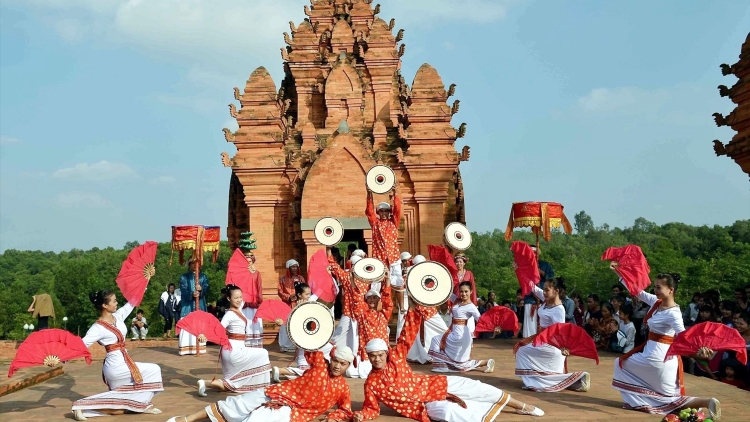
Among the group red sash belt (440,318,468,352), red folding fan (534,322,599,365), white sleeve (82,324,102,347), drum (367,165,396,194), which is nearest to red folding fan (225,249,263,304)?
drum (367,165,396,194)

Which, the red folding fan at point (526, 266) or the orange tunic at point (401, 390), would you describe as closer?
the orange tunic at point (401, 390)

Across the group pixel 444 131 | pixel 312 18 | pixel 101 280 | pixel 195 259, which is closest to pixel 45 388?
pixel 195 259

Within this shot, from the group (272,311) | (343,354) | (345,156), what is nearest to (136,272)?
(272,311)

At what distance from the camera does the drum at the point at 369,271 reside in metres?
8.52

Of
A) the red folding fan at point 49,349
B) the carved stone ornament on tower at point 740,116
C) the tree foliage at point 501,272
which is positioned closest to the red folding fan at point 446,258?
the red folding fan at point 49,349

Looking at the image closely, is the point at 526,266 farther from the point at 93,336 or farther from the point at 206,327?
the point at 93,336

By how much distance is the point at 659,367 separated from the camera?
6.42 meters

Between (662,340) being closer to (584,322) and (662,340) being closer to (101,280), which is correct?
(584,322)

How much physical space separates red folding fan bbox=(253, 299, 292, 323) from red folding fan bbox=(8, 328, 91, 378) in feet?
8.76

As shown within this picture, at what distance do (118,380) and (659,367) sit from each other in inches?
216

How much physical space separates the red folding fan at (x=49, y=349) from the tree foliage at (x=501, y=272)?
1796 cm

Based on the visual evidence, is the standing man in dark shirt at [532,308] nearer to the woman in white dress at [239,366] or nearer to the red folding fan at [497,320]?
the red folding fan at [497,320]

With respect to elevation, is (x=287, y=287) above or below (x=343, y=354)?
above

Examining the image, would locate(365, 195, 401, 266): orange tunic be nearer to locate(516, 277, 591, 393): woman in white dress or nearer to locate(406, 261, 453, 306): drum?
locate(516, 277, 591, 393): woman in white dress
